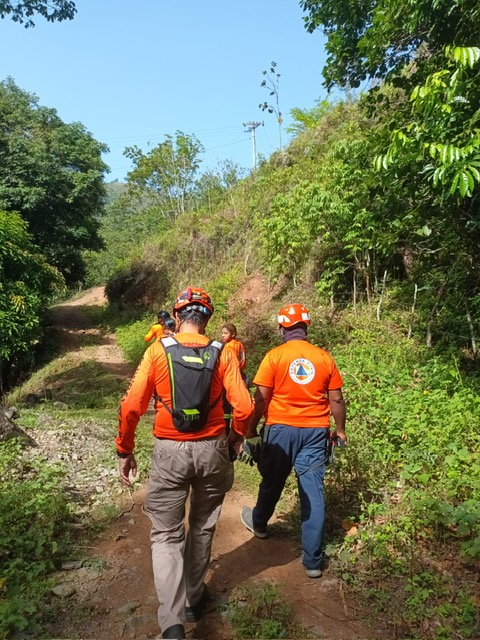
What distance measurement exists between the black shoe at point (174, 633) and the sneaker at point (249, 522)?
1539 mm

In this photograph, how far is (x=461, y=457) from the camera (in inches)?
158

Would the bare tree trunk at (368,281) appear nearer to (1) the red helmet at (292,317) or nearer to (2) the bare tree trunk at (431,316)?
(2) the bare tree trunk at (431,316)

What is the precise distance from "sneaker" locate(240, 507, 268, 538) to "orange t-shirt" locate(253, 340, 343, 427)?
1055 mm

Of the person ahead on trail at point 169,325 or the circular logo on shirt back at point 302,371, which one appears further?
the person ahead on trail at point 169,325

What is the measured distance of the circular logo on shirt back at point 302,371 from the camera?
355 centimetres

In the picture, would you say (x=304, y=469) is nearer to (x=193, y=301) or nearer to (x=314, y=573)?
(x=314, y=573)

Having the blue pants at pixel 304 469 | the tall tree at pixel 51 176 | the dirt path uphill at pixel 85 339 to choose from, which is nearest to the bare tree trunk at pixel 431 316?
the blue pants at pixel 304 469

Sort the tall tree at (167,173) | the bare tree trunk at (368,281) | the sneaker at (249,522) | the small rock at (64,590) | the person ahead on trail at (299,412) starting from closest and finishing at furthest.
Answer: the small rock at (64,590)
the person ahead on trail at (299,412)
the sneaker at (249,522)
the bare tree trunk at (368,281)
the tall tree at (167,173)

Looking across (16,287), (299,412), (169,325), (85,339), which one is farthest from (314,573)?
(85,339)

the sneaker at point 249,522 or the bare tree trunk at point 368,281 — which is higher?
the bare tree trunk at point 368,281

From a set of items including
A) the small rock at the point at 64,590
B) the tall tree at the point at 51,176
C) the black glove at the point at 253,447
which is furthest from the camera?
the tall tree at the point at 51,176

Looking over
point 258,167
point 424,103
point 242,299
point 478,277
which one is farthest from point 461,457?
point 258,167

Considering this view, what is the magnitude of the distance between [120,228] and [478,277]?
38.9 meters

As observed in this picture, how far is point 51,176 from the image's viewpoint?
18.2m
